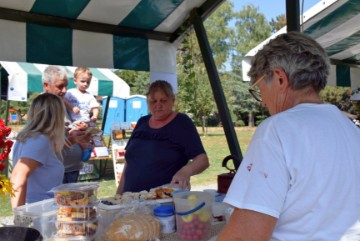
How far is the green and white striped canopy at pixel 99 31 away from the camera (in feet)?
9.03

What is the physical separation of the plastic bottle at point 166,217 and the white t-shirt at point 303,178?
63 cm

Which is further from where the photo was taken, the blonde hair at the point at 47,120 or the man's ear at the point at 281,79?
the blonde hair at the point at 47,120

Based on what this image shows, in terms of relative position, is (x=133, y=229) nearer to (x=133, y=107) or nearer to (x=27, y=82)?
(x=27, y=82)

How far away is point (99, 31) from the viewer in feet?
10.4

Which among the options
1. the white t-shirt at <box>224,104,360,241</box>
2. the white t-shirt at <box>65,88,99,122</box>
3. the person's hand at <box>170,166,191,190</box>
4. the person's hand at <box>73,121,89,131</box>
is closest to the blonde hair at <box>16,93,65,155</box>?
the person's hand at <box>170,166,191,190</box>

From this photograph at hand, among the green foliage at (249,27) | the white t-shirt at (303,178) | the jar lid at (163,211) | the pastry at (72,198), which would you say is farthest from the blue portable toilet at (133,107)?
the green foliage at (249,27)

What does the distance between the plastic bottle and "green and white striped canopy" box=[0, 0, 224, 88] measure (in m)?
1.97

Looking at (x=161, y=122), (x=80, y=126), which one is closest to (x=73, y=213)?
(x=161, y=122)

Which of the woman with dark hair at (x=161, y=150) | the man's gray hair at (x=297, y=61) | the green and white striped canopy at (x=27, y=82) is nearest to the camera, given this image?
the man's gray hair at (x=297, y=61)

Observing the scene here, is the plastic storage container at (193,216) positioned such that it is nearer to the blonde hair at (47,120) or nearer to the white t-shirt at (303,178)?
the white t-shirt at (303,178)

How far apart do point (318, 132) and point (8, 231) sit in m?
0.92

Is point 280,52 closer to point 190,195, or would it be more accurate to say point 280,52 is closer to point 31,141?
point 190,195

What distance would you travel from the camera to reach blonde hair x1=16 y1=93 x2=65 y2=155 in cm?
193

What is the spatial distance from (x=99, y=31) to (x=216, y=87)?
46.8 inches
